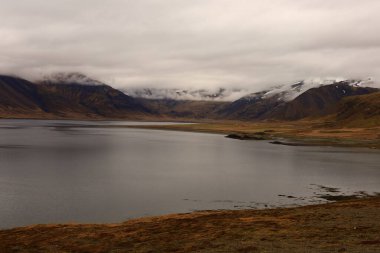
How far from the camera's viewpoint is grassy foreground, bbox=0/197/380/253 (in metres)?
29.7

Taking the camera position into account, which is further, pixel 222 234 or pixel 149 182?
pixel 149 182

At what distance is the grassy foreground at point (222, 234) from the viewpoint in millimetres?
29656

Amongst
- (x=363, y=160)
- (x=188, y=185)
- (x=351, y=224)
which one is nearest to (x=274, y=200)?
(x=188, y=185)

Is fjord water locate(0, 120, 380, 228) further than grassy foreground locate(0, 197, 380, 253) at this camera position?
Yes

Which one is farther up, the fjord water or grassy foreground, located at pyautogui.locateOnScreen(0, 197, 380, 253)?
grassy foreground, located at pyautogui.locateOnScreen(0, 197, 380, 253)

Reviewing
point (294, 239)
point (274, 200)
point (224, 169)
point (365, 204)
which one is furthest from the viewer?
point (224, 169)

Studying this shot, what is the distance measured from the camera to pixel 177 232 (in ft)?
119

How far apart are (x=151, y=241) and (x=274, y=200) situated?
27.9 metres

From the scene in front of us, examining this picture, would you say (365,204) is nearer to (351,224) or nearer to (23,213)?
(351,224)

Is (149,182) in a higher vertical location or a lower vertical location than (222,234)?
lower

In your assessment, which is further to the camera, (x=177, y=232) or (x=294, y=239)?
(x=177, y=232)

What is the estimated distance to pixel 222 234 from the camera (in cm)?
3409

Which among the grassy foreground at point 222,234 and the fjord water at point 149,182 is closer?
the grassy foreground at point 222,234

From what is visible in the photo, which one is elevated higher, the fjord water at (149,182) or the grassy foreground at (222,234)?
the grassy foreground at (222,234)
